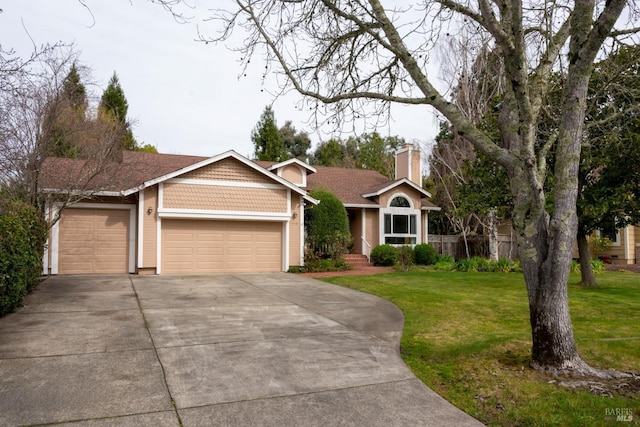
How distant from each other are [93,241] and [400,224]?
513 inches

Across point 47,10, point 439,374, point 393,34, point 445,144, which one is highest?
point 445,144

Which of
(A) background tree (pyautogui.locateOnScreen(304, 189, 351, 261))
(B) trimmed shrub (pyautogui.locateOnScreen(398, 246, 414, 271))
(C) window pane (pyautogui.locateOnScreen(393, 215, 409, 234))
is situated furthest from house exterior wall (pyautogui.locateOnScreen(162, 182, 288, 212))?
(C) window pane (pyautogui.locateOnScreen(393, 215, 409, 234))

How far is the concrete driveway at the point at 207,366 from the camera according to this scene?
3869 mm

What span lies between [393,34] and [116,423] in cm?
511

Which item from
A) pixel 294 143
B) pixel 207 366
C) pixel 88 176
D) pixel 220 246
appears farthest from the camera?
pixel 294 143

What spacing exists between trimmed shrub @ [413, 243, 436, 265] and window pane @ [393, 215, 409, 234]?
1.21 m

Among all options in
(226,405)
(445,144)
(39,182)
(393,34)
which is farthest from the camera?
(445,144)

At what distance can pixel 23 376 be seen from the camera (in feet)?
15.1

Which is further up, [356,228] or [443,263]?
[356,228]

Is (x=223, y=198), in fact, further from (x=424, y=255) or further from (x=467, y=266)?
(x=467, y=266)

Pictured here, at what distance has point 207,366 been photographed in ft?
16.8

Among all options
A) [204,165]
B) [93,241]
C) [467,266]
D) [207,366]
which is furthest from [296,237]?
[207,366]

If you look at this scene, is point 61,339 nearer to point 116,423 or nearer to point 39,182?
point 116,423

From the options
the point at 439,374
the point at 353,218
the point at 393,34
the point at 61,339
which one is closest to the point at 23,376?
the point at 61,339
